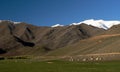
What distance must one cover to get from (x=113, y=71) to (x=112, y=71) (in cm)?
21

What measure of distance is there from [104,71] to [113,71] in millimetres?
1610

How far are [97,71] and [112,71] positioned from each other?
276cm

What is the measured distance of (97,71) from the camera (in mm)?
60219

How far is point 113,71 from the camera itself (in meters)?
60.8

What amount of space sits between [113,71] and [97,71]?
2.97m

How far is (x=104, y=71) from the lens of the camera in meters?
60.8

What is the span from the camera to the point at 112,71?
60.7m

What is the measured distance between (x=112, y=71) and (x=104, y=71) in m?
1.42

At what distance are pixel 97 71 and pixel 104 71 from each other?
55.4 inches
